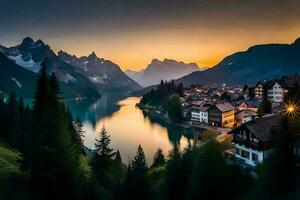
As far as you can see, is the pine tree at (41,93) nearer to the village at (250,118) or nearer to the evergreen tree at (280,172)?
the evergreen tree at (280,172)

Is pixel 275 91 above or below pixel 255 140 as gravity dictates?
above

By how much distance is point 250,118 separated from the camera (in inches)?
3666

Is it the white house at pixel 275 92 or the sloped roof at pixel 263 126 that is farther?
the white house at pixel 275 92

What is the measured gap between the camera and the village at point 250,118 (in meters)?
39.8

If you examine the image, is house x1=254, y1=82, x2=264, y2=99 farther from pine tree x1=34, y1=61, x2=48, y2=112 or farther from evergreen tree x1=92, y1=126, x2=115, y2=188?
pine tree x1=34, y1=61, x2=48, y2=112

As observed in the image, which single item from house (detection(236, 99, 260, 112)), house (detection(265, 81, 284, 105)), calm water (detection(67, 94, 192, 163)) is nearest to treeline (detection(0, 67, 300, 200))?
calm water (detection(67, 94, 192, 163))

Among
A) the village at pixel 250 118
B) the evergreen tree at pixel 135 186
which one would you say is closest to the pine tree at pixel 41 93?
the evergreen tree at pixel 135 186

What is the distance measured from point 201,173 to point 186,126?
85.6 m

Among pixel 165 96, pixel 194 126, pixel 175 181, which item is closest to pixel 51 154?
pixel 175 181

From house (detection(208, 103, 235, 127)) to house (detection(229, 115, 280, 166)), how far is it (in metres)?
64.9

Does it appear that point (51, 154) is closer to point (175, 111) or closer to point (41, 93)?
A: point (41, 93)

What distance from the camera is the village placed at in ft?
131

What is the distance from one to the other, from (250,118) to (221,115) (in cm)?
1503

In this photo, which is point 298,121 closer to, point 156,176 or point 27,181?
point 156,176
